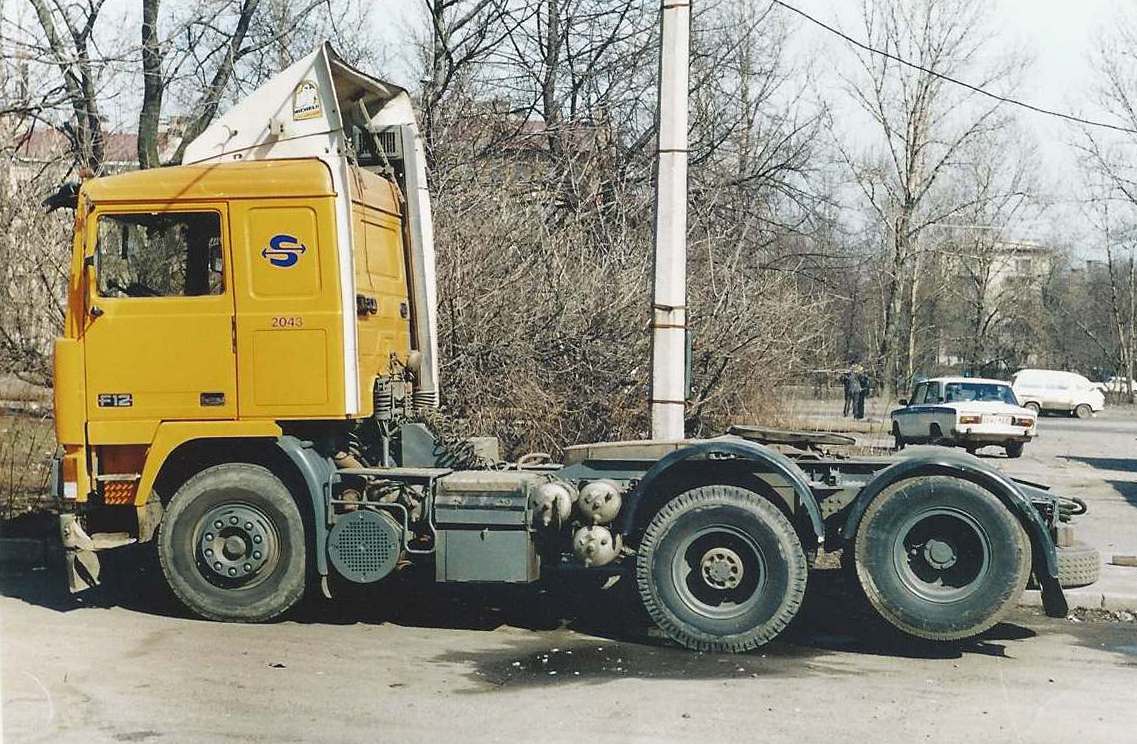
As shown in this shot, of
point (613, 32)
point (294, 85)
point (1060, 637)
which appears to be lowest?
point (1060, 637)

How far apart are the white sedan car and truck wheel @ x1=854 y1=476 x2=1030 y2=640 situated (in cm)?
1567

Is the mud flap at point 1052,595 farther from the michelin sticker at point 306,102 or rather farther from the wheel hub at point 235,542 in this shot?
the michelin sticker at point 306,102

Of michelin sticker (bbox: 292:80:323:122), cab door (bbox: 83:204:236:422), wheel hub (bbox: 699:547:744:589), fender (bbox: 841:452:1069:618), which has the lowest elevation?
wheel hub (bbox: 699:547:744:589)

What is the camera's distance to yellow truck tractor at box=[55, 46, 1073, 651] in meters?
7.94

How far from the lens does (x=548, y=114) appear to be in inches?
880

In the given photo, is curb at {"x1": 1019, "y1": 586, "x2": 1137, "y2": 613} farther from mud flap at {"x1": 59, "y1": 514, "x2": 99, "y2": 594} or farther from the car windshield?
the car windshield

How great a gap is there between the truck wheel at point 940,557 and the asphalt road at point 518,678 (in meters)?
0.27

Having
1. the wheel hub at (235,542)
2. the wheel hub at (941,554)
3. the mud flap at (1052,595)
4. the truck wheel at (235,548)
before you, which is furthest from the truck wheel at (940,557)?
the wheel hub at (235,542)

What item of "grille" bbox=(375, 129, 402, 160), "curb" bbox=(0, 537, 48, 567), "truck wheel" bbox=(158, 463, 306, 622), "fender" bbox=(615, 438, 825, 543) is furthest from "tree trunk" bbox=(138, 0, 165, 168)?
"fender" bbox=(615, 438, 825, 543)

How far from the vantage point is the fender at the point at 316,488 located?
8367mm

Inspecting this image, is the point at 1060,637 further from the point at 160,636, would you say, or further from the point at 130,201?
the point at 130,201

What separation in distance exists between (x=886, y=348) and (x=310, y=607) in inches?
1657

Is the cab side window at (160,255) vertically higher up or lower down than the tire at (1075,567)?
higher up

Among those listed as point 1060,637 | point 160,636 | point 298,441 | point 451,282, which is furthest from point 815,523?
point 451,282
